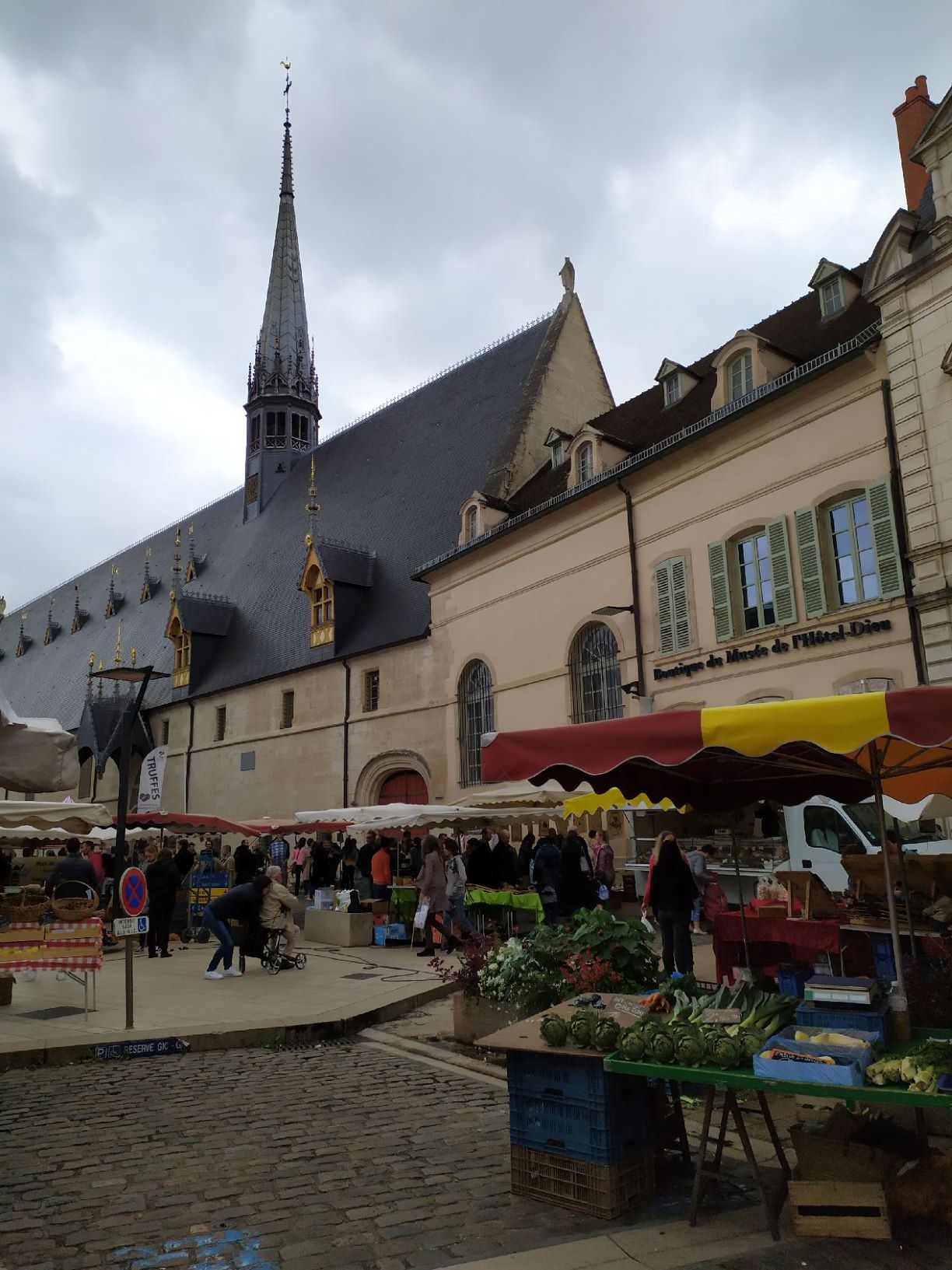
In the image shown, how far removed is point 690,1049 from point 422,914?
9725 mm

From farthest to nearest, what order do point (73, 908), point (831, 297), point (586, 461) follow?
point (586, 461) < point (831, 297) < point (73, 908)

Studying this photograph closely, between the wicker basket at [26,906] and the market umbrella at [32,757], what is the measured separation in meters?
8.91

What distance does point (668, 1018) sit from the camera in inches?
175

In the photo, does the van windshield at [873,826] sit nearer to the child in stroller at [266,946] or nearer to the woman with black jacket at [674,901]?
the woman with black jacket at [674,901]

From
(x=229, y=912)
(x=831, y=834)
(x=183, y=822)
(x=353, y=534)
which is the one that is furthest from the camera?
(x=353, y=534)

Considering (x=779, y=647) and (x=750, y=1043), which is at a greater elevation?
(x=779, y=647)

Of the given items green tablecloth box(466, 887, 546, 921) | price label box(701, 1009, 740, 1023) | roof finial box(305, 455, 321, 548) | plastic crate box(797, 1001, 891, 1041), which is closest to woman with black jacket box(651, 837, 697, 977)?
green tablecloth box(466, 887, 546, 921)

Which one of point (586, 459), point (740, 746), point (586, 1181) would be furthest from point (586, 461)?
point (586, 1181)

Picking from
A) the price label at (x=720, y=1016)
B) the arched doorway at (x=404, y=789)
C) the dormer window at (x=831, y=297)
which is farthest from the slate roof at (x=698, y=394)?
the price label at (x=720, y=1016)

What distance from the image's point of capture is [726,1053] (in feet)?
13.0

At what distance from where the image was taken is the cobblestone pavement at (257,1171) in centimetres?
388

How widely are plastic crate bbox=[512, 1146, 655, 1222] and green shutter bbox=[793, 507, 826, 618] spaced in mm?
11389

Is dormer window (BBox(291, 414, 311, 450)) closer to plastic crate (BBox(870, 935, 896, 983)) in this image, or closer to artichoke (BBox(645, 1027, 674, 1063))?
plastic crate (BBox(870, 935, 896, 983))

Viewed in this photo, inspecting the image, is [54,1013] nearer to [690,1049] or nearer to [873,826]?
[690,1049]
